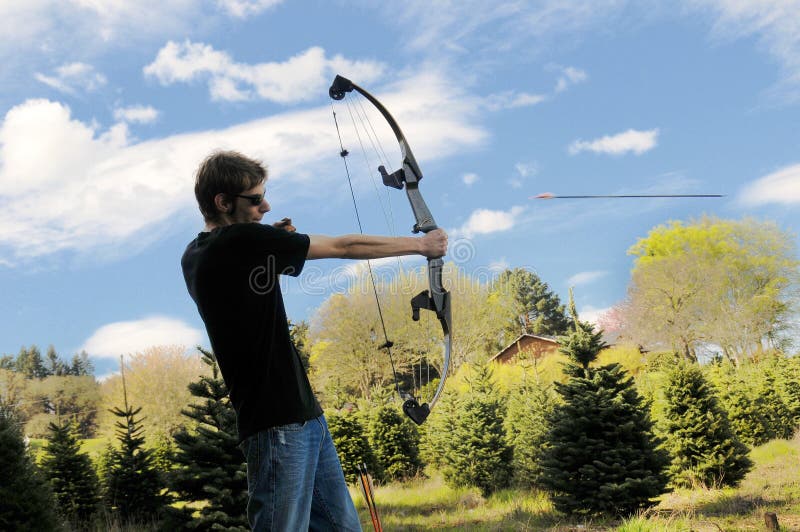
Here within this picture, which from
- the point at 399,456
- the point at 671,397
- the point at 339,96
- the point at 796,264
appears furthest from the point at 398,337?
the point at 339,96

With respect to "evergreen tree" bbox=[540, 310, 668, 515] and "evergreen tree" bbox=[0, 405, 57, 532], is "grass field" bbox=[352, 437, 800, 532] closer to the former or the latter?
"evergreen tree" bbox=[540, 310, 668, 515]

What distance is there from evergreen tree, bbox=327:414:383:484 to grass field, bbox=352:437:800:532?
1110 millimetres

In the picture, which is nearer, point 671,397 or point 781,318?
point 671,397

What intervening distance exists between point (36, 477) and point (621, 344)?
2369 centimetres

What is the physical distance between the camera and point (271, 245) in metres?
2.05

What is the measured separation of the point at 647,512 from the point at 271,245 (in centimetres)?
636

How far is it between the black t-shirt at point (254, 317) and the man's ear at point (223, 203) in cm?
11

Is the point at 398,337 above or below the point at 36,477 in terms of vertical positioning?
above

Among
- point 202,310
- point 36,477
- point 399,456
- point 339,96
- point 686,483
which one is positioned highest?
point 339,96

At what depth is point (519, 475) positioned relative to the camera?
387 inches

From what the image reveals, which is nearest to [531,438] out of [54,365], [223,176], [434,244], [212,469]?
[212,469]

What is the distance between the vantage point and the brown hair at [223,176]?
2143 millimetres

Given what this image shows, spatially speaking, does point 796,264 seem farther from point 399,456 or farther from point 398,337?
point 399,456

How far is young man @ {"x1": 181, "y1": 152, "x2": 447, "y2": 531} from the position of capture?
6.59ft
